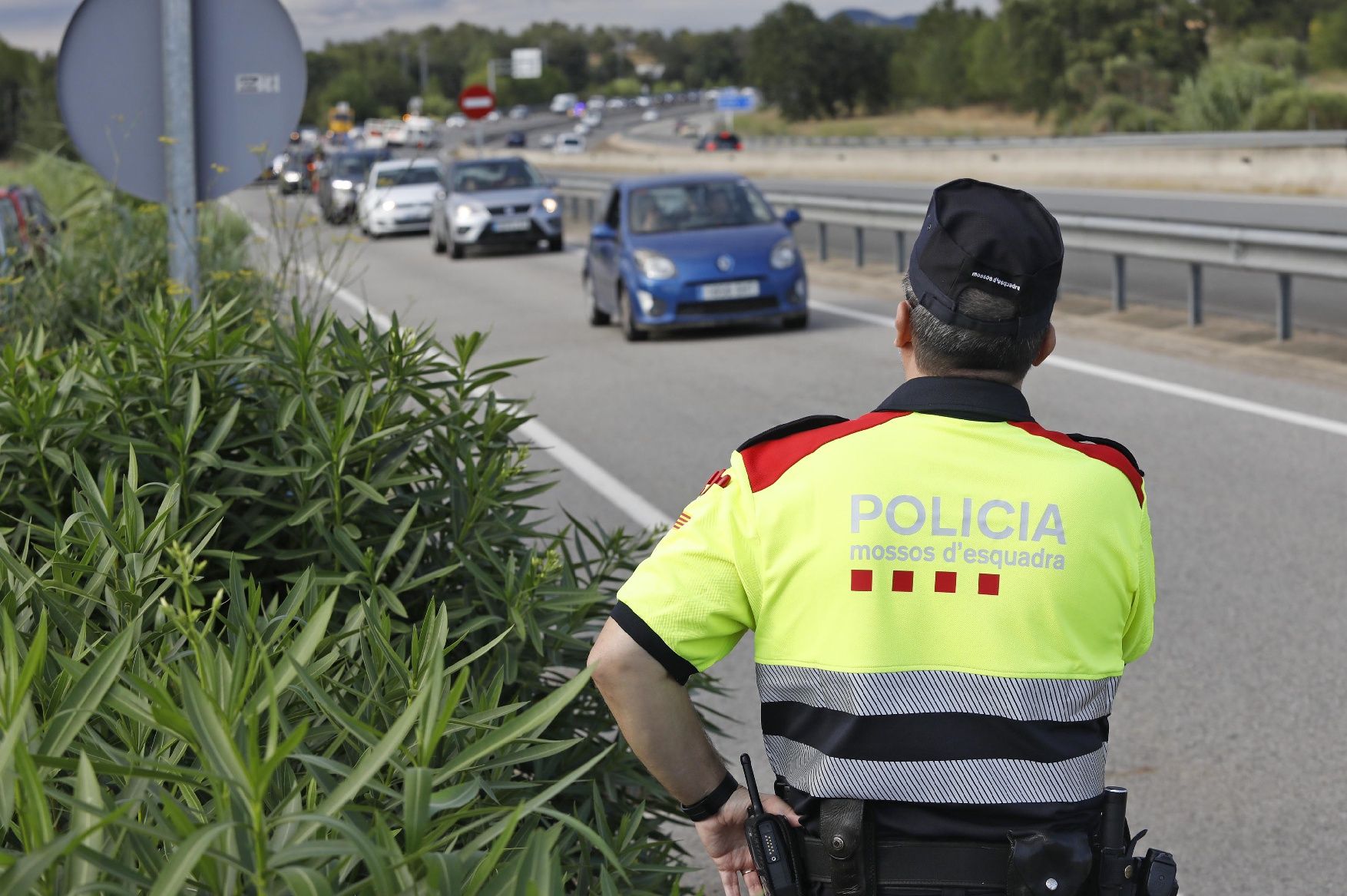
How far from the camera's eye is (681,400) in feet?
41.0

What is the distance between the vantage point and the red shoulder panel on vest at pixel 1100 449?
242cm

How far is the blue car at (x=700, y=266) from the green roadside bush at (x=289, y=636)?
1119 centimetres

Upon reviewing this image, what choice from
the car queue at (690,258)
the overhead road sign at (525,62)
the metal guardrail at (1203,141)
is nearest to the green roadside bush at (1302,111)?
the metal guardrail at (1203,141)

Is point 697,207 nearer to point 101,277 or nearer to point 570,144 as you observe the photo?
point 101,277

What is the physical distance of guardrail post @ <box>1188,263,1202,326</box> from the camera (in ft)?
49.0

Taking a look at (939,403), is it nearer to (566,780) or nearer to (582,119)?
(566,780)

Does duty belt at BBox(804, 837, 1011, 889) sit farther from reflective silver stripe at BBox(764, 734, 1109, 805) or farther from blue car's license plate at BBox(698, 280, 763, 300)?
blue car's license plate at BBox(698, 280, 763, 300)

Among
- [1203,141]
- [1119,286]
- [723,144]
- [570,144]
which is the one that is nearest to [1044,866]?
[1119,286]

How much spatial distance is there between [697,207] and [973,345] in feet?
49.6

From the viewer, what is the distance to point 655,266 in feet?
53.3

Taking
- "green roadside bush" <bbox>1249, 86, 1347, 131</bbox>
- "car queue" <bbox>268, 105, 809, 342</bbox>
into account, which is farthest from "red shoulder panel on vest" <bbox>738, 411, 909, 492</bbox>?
"green roadside bush" <bbox>1249, 86, 1347, 131</bbox>

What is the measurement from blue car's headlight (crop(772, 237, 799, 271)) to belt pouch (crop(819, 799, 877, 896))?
45.8 feet

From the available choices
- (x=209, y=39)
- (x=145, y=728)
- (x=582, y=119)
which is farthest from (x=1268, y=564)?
(x=582, y=119)

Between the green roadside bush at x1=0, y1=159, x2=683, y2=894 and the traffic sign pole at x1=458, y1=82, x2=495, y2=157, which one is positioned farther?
the traffic sign pole at x1=458, y1=82, x2=495, y2=157
